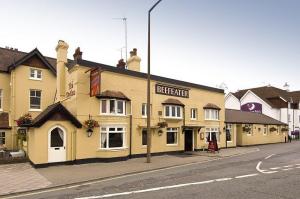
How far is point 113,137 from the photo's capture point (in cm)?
2138

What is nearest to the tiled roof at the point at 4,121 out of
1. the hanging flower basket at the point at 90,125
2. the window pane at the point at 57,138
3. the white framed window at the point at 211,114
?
the window pane at the point at 57,138

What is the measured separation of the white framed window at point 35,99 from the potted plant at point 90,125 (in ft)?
34.6

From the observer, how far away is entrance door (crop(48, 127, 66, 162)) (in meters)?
18.9

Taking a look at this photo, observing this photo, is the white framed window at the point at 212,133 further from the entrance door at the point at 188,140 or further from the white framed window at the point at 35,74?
the white framed window at the point at 35,74

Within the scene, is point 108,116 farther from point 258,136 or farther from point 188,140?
point 258,136

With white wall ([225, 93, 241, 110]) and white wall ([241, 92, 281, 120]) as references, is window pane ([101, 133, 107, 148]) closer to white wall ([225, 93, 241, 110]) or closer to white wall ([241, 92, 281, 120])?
white wall ([241, 92, 281, 120])

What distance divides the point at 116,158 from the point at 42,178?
23.3 ft

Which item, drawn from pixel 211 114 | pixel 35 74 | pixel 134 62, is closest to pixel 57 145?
pixel 134 62

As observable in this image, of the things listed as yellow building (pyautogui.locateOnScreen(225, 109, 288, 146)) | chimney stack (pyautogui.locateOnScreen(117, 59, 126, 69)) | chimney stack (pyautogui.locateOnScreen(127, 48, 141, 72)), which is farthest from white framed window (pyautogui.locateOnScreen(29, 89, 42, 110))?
yellow building (pyautogui.locateOnScreen(225, 109, 288, 146))

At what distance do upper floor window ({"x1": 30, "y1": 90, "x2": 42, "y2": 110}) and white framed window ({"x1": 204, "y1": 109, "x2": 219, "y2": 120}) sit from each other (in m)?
16.5

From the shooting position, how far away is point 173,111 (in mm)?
26094

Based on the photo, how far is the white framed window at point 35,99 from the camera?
28078 mm

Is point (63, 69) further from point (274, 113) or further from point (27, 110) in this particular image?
point (274, 113)

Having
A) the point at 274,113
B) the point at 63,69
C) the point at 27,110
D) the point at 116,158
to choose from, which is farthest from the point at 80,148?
the point at 274,113
